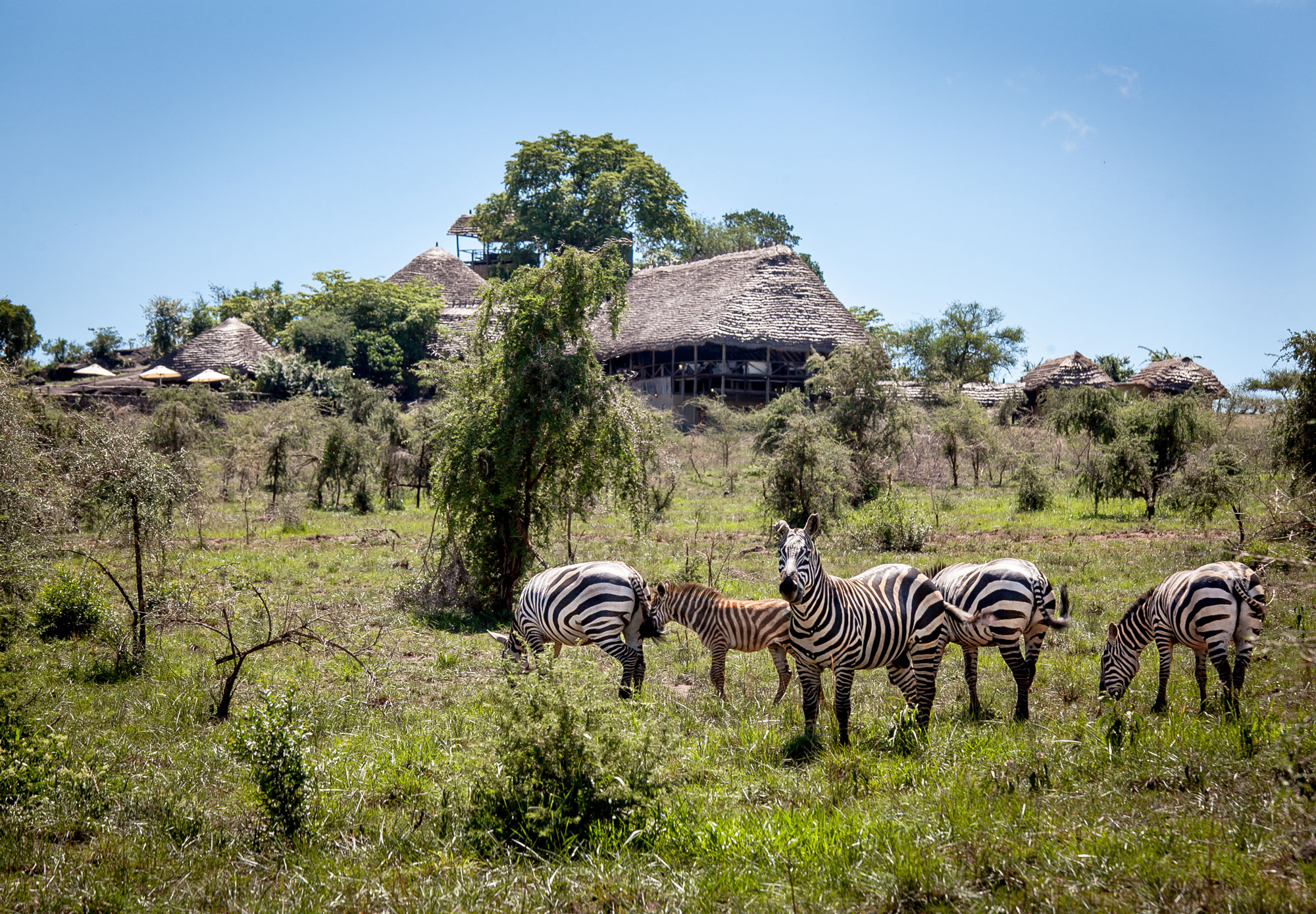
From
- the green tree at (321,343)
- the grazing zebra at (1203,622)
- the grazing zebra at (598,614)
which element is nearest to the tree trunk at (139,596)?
the grazing zebra at (598,614)

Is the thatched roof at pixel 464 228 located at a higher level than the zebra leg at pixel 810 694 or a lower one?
higher

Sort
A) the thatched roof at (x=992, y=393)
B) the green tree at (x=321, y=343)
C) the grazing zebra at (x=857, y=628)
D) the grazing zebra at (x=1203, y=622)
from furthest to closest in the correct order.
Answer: the green tree at (x=321, y=343) → the thatched roof at (x=992, y=393) → the grazing zebra at (x=1203, y=622) → the grazing zebra at (x=857, y=628)

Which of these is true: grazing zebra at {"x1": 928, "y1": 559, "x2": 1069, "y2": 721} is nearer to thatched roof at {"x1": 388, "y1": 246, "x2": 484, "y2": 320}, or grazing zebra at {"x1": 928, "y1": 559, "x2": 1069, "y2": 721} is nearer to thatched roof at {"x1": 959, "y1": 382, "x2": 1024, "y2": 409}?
thatched roof at {"x1": 959, "y1": 382, "x2": 1024, "y2": 409}

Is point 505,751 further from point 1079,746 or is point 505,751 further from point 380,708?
point 1079,746

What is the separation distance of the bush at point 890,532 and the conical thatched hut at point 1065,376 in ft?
79.7

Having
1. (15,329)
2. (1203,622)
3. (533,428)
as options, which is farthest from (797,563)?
(15,329)

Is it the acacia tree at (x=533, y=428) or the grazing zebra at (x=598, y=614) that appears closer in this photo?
the grazing zebra at (x=598, y=614)

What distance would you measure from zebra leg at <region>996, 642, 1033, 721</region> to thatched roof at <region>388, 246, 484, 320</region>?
45809mm

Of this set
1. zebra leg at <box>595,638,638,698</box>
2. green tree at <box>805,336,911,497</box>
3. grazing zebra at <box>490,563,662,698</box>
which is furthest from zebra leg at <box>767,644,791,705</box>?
green tree at <box>805,336,911,497</box>

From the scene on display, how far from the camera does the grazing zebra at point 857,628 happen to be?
670 cm

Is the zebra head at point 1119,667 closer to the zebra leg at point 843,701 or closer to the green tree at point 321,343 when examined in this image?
the zebra leg at point 843,701

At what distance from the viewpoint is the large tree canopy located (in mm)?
50969

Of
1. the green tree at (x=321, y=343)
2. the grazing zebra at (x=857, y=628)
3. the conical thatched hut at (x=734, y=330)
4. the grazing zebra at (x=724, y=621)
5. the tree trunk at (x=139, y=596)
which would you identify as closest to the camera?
the grazing zebra at (x=857, y=628)

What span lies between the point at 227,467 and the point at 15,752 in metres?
20.5
